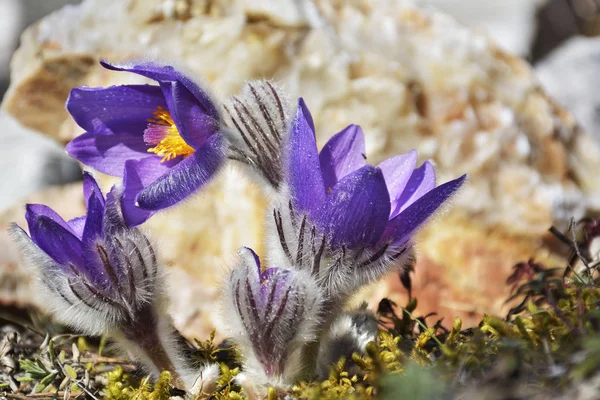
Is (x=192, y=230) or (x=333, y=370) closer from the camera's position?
(x=333, y=370)

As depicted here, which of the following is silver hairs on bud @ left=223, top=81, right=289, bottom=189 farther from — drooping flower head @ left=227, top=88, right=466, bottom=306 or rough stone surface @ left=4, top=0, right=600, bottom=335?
rough stone surface @ left=4, top=0, right=600, bottom=335

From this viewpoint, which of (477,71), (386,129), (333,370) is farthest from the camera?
(477,71)

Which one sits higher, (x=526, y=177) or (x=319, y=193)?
(x=319, y=193)

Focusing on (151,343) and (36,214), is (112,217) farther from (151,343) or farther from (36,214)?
(151,343)

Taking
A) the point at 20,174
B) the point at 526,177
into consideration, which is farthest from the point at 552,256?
the point at 20,174

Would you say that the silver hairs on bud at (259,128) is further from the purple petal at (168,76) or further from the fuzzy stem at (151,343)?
the fuzzy stem at (151,343)

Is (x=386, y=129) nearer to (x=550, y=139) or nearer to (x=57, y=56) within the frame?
(x=550, y=139)
